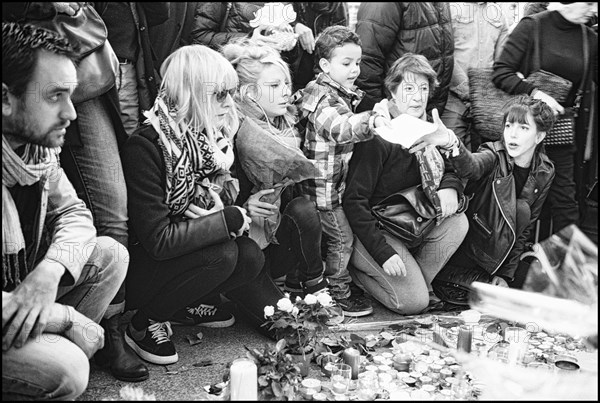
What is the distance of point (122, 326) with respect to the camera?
3.48 meters

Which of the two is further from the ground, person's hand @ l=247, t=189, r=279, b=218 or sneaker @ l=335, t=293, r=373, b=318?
person's hand @ l=247, t=189, r=279, b=218

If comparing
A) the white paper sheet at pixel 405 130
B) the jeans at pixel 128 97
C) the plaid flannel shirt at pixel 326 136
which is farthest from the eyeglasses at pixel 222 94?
the white paper sheet at pixel 405 130

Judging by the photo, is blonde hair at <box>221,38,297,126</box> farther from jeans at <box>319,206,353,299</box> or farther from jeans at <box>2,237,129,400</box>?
jeans at <box>2,237,129,400</box>

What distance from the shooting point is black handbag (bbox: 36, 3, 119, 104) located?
2.82m

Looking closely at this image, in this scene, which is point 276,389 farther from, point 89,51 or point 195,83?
point 89,51

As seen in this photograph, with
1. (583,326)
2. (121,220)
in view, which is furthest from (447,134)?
(583,326)

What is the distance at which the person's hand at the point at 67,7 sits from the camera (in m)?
2.75

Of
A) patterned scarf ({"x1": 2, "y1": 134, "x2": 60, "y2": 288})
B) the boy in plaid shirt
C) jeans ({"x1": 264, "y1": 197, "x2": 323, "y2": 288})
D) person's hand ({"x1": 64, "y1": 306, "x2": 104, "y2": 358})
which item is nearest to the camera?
patterned scarf ({"x1": 2, "y1": 134, "x2": 60, "y2": 288})

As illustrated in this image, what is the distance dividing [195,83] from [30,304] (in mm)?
1213

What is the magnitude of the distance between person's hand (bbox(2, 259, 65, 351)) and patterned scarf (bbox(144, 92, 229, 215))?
0.71 meters

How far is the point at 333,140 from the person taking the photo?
149 inches

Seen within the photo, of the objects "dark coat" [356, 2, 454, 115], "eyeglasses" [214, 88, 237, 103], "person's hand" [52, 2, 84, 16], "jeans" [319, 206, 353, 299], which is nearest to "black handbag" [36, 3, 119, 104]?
"person's hand" [52, 2, 84, 16]

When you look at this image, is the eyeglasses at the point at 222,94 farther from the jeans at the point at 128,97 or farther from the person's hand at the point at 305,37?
the person's hand at the point at 305,37

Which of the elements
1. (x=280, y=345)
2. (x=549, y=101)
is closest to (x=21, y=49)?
(x=280, y=345)
